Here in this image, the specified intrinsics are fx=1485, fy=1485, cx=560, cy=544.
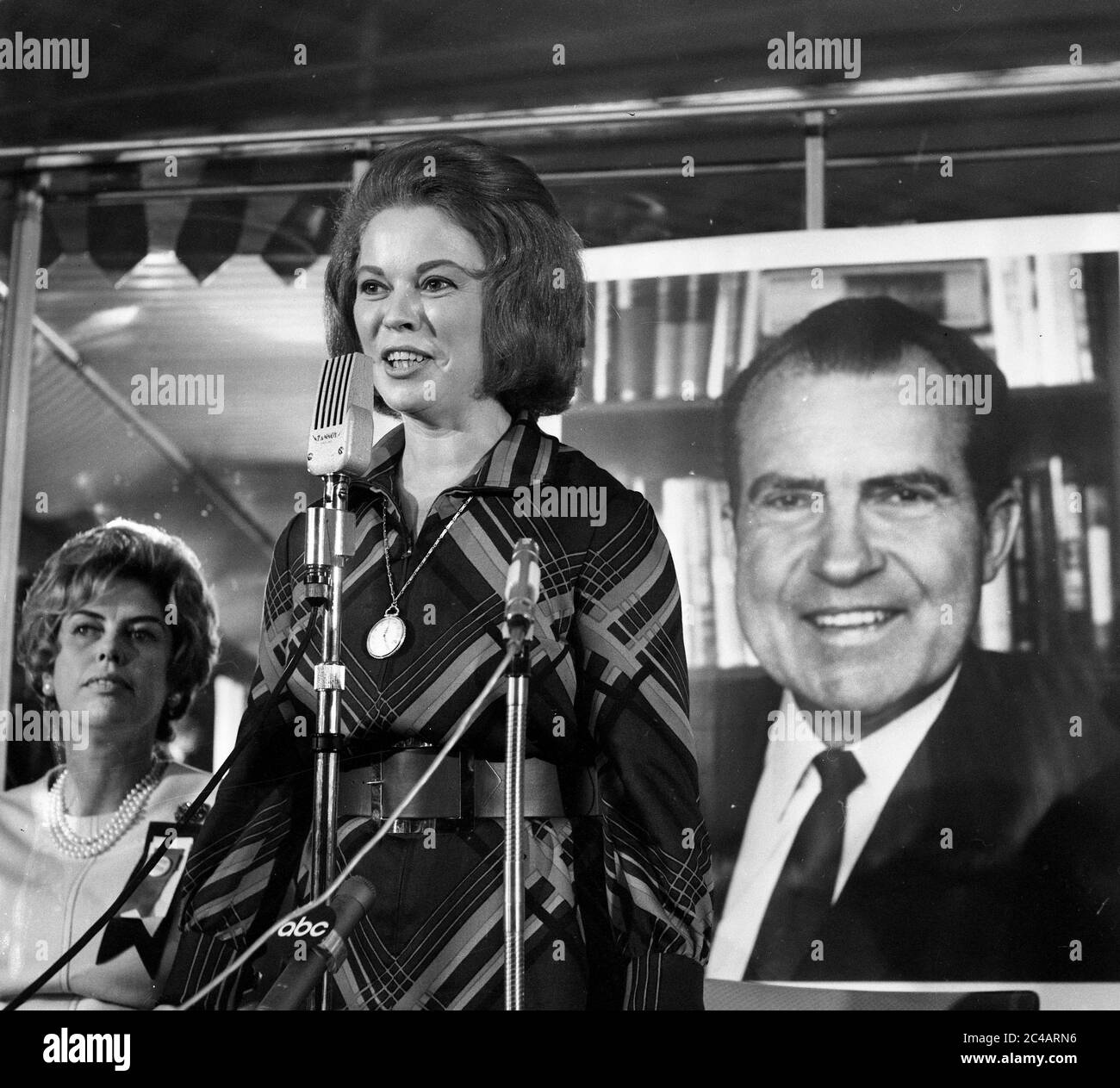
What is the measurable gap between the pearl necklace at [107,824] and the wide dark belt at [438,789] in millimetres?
1107

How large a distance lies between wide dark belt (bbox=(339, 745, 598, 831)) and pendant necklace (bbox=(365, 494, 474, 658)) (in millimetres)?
134

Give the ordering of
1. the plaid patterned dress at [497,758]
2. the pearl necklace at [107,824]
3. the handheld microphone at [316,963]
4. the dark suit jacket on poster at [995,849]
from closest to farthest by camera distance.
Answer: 1. the handheld microphone at [316,963]
2. the plaid patterned dress at [497,758]
3. the dark suit jacket on poster at [995,849]
4. the pearl necklace at [107,824]

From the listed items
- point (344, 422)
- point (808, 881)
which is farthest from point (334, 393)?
point (808, 881)

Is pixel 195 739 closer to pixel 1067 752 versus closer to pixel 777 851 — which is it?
pixel 777 851

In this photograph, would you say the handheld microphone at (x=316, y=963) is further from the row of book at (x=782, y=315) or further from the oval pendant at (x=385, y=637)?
the row of book at (x=782, y=315)

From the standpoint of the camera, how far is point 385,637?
1971 millimetres

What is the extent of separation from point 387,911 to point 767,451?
1429 millimetres

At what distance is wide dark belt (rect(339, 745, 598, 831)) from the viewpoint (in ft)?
6.35

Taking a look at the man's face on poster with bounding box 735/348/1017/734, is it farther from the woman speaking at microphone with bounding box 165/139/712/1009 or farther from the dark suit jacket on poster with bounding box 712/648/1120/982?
the woman speaking at microphone with bounding box 165/139/712/1009

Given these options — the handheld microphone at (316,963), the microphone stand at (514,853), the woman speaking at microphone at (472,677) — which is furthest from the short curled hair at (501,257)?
the handheld microphone at (316,963)

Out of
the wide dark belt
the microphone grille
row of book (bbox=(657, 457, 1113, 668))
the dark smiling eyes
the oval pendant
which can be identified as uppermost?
the dark smiling eyes

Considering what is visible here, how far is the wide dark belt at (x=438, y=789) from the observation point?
6.35 feet

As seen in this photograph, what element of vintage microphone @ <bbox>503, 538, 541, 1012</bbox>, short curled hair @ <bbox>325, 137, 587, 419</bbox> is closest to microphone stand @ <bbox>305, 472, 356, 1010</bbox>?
vintage microphone @ <bbox>503, 538, 541, 1012</bbox>
